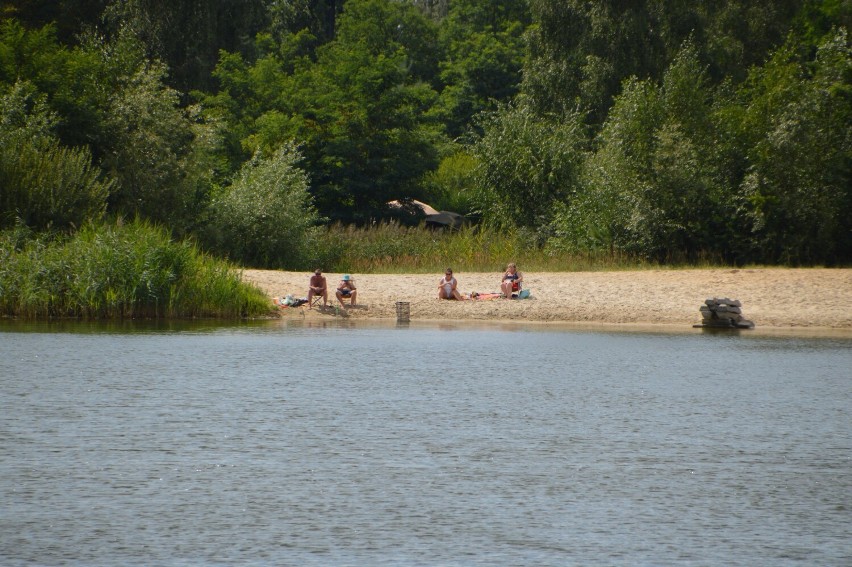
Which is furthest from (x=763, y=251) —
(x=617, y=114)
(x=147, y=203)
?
(x=147, y=203)

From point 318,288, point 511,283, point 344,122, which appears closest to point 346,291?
point 318,288

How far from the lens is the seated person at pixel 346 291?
32719mm

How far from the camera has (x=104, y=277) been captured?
2922cm

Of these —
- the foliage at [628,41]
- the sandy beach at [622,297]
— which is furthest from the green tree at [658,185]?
the foliage at [628,41]

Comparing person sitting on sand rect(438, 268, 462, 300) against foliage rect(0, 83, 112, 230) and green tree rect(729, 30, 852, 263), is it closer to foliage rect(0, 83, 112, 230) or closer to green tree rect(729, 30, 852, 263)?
foliage rect(0, 83, 112, 230)

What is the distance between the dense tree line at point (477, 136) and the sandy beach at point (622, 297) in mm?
3605

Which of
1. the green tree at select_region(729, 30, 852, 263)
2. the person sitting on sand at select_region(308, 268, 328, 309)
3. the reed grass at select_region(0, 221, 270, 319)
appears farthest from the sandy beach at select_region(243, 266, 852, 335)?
the reed grass at select_region(0, 221, 270, 319)

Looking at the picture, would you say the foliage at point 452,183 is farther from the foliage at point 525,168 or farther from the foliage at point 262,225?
the foliage at point 262,225

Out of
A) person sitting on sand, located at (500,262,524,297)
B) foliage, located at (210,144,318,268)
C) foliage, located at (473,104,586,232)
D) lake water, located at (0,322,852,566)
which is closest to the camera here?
lake water, located at (0,322,852,566)

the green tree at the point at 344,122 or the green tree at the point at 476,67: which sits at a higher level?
the green tree at the point at 476,67

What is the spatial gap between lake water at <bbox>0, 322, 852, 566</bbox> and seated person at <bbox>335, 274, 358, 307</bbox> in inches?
233

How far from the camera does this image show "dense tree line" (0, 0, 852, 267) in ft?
125

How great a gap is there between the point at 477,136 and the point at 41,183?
20.3m

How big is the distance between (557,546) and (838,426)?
811 cm
